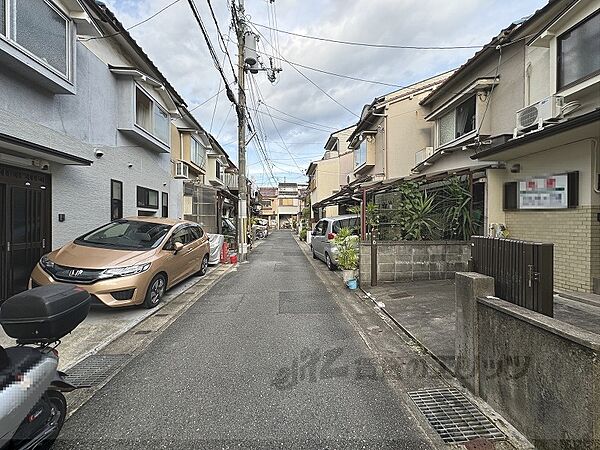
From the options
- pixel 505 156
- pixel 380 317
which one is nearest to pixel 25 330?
pixel 380 317

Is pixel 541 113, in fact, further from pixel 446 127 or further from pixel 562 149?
pixel 446 127

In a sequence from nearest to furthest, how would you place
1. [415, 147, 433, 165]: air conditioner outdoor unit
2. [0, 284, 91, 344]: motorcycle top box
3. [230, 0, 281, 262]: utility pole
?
[0, 284, 91, 344]: motorcycle top box → [415, 147, 433, 165]: air conditioner outdoor unit → [230, 0, 281, 262]: utility pole

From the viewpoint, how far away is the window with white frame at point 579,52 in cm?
620

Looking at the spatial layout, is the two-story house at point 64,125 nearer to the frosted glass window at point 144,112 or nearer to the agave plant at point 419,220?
the frosted glass window at point 144,112

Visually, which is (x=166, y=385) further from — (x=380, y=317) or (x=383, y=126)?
(x=383, y=126)

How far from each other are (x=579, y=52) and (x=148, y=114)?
11.4 metres

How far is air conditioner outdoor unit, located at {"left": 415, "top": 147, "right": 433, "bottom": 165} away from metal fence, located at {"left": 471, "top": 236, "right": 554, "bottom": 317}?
1023cm

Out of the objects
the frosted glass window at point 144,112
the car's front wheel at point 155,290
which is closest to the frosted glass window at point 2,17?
the car's front wheel at point 155,290

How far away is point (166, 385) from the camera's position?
11.4ft

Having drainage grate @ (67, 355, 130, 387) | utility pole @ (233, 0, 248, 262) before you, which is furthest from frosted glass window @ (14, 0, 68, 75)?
utility pole @ (233, 0, 248, 262)

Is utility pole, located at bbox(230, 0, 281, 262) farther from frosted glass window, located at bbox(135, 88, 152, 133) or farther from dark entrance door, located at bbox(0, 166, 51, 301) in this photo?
dark entrance door, located at bbox(0, 166, 51, 301)

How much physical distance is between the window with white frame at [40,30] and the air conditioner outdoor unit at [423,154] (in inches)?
433

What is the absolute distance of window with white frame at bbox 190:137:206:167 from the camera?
18688mm

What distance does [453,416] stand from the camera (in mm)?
2984
